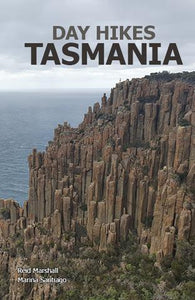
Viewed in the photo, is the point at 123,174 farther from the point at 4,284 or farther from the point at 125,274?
the point at 4,284

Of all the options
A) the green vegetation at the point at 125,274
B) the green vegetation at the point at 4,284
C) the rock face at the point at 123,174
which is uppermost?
the rock face at the point at 123,174

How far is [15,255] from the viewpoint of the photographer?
50.4 metres

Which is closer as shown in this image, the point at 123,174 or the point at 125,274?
the point at 125,274

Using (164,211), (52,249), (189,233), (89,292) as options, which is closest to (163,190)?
(164,211)

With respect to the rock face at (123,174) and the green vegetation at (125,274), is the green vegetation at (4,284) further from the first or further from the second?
the green vegetation at (125,274)

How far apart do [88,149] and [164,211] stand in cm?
1746

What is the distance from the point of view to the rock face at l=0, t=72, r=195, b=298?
4038cm

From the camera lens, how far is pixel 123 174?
4619cm

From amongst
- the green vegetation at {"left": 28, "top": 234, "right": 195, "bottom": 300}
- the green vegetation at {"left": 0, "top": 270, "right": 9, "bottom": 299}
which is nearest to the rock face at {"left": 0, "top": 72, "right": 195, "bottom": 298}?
the green vegetation at {"left": 28, "top": 234, "right": 195, "bottom": 300}

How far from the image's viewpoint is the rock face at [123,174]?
132 feet

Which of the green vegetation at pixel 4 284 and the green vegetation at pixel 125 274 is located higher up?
the green vegetation at pixel 125 274

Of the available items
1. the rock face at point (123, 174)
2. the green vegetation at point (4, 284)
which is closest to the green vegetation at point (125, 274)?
the rock face at point (123, 174)

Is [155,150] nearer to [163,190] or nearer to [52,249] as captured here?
[163,190]

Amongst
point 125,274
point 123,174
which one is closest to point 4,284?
point 125,274
